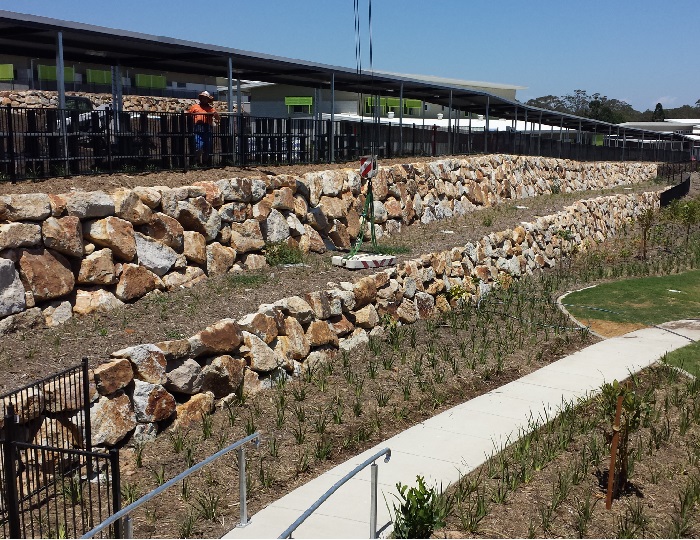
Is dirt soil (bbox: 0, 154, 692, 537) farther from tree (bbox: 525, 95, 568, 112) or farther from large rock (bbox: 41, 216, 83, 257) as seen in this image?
tree (bbox: 525, 95, 568, 112)

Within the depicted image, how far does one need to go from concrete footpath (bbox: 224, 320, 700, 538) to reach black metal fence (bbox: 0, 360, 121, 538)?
5.26ft

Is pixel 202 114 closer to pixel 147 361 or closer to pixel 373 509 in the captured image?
pixel 147 361

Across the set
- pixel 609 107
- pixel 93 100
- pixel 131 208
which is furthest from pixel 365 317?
pixel 609 107

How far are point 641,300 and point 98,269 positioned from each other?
1200 cm

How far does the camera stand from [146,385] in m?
9.52

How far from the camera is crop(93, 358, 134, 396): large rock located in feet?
29.6

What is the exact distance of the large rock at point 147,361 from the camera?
9469 millimetres

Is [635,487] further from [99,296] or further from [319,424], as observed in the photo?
[99,296]

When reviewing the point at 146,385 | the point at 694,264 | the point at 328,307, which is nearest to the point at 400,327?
the point at 328,307

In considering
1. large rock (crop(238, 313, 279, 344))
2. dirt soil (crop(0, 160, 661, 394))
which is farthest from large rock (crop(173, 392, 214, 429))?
large rock (crop(238, 313, 279, 344))

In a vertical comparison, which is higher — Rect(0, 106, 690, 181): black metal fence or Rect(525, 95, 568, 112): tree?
Rect(525, 95, 568, 112): tree

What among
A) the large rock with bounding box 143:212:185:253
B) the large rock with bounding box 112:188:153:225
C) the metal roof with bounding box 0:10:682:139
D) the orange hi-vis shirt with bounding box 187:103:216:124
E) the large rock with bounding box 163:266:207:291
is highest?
the metal roof with bounding box 0:10:682:139

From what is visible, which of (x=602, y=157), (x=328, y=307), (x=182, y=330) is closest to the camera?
(x=182, y=330)

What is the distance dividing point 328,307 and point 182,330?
3.04 m
